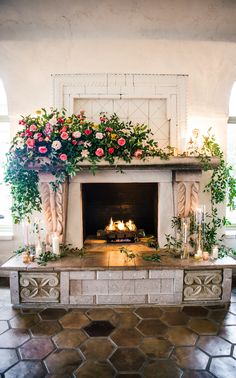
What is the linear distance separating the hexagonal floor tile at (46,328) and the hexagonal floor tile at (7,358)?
0.88 ft

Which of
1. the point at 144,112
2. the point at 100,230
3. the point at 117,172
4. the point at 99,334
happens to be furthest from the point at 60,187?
the point at 99,334

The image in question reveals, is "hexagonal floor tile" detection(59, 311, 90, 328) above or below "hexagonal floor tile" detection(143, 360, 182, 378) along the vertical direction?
above

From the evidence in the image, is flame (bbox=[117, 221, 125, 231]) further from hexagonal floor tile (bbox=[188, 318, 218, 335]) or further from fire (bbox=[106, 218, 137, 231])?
hexagonal floor tile (bbox=[188, 318, 218, 335])

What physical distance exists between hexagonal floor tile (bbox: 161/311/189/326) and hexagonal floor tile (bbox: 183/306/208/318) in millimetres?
67

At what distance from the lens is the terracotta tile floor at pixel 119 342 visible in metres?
2.03

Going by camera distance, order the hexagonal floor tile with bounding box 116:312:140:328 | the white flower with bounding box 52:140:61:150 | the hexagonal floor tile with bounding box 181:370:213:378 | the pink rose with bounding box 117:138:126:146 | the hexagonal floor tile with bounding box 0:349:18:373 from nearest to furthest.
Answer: the hexagonal floor tile with bounding box 181:370:213:378 → the hexagonal floor tile with bounding box 0:349:18:373 → the hexagonal floor tile with bounding box 116:312:140:328 → the white flower with bounding box 52:140:61:150 → the pink rose with bounding box 117:138:126:146

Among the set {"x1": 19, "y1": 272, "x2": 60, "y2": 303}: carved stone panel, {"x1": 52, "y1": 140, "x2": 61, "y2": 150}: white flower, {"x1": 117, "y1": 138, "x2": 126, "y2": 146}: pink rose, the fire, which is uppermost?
{"x1": 117, "y1": 138, "x2": 126, "y2": 146}: pink rose

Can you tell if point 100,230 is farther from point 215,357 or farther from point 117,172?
point 215,357

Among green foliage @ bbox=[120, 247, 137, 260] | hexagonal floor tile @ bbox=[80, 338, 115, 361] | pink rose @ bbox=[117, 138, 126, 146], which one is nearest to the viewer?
hexagonal floor tile @ bbox=[80, 338, 115, 361]

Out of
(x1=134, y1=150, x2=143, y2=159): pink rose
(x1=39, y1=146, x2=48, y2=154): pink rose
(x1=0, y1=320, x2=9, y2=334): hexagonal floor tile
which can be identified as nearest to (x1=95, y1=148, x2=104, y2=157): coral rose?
(x1=134, y1=150, x2=143, y2=159): pink rose

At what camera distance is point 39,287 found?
2.93 m

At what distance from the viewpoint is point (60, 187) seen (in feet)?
10.7

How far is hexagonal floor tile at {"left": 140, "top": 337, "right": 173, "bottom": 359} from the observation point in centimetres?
219

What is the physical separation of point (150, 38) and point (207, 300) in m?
3.08
